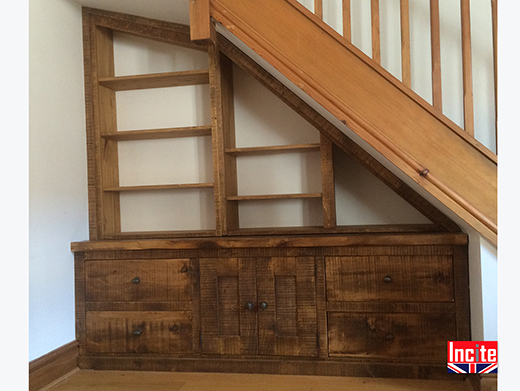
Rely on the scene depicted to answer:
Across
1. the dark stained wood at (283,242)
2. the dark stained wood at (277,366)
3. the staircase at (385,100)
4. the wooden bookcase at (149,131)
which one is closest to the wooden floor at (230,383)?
the dark stained wood at (277,366)

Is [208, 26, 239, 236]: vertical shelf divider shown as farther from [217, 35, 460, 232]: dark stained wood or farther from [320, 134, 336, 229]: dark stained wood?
[320, 134, 336, 229]: dark stained wood

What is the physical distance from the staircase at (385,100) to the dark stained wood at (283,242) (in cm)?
50

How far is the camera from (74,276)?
265 cm

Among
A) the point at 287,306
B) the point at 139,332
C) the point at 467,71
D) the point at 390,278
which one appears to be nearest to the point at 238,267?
the point at 287,306

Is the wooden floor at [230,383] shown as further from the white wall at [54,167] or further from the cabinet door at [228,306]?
the white wall at [54,167]

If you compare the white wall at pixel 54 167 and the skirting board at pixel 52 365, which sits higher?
the white wall at pixel 54 167

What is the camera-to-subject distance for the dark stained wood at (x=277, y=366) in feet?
7.35

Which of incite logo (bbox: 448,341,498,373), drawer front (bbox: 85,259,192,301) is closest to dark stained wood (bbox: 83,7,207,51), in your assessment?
drawer front (bbox: 85,259,192,301)

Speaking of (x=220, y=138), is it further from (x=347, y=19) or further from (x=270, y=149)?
(x=347, y=19)

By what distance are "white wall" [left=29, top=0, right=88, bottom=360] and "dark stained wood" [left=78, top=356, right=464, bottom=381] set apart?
0.35m

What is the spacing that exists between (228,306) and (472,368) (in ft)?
4.18

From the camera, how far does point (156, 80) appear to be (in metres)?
2.91
